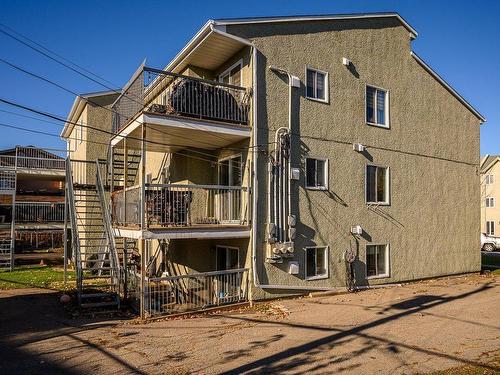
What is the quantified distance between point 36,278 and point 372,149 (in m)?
14.6

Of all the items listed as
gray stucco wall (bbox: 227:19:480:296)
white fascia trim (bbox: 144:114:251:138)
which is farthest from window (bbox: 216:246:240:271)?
white fascia trim (bbox: 144:114:251:138)

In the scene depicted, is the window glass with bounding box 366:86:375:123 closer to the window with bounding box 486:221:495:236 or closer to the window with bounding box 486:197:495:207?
the window with bounding box 486:221:495:236

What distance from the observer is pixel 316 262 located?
13.8m

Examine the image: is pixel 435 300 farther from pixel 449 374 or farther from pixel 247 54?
pixel 247 54

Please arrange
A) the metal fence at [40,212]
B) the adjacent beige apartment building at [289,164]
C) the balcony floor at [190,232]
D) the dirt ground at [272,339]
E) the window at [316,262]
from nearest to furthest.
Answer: the dirt ground at [272,339], the balcony floor at [190,232], the adjacent beige apartment building at [289,164], the window at [316,262], the metal fence at [40,212]

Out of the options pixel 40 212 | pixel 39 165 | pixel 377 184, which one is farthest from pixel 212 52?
pixel 39 165

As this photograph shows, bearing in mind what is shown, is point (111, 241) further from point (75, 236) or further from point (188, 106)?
point (188, 106)

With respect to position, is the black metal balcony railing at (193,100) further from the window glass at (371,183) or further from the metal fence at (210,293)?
the window glass at (371,183)

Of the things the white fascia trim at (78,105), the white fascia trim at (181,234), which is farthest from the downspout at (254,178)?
the white fascia trim at (78,105)

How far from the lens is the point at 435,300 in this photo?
13070mm

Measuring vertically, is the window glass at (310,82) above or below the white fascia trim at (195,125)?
above

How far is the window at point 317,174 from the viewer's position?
1379cm

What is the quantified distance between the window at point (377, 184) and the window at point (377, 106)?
170cm

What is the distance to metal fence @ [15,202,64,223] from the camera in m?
25.4
